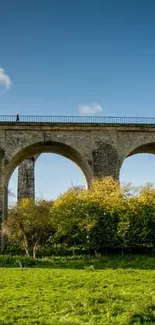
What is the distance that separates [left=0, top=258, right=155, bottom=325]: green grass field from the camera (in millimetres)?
11656

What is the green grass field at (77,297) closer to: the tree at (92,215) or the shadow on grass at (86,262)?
the shadow on grass at (86,262)

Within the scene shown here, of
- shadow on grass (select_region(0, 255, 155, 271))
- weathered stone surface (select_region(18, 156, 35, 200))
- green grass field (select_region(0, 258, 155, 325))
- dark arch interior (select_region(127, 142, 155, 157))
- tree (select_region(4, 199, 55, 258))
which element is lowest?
green grass field (select_region(0, 258, 155, 325))

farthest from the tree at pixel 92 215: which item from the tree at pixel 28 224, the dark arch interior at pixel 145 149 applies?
the dark arch interior at pixel 145 149

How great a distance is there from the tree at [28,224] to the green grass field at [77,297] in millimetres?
8945

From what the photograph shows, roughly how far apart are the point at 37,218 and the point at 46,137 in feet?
26.1

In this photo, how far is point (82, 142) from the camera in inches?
1412

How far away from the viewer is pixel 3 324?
11.1 m

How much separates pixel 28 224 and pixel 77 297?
1613 centimetres

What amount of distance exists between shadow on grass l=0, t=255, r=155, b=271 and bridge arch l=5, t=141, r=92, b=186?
908cm

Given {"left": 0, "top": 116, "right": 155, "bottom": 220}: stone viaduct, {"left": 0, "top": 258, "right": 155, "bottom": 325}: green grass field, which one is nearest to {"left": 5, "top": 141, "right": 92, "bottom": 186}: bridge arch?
{"left": 0, "top": 116, "right": 155, "bottom": 220}: stone viaduct

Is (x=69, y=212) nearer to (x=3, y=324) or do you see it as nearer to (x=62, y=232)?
(x=62, y=232)

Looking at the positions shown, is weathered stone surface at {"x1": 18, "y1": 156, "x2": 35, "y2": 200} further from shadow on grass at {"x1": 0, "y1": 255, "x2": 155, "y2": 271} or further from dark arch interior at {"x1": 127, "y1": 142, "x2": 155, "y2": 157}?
shadow on grass at {"x1": 0, "y1": 255, "x2": 155, "y2": 271}

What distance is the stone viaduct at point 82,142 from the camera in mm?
35281

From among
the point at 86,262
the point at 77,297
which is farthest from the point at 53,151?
the point at 77,297
